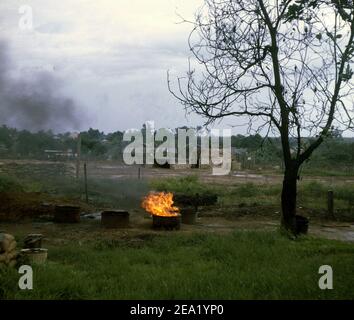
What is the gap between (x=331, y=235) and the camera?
45.9 ft

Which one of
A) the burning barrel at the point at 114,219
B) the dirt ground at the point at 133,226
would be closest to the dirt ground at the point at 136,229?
the dirt ground at the point at 133,226

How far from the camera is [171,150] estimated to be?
48.4 meters

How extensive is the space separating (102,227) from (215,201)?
752 centimetres

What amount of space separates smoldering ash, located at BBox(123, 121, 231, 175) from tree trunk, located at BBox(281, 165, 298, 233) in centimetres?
2227

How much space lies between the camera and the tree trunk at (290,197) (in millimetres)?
11727

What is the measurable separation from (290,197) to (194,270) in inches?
190

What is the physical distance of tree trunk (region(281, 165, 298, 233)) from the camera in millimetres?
11727

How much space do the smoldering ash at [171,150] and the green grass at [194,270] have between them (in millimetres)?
24121

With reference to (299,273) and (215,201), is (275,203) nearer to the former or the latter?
(215,201)

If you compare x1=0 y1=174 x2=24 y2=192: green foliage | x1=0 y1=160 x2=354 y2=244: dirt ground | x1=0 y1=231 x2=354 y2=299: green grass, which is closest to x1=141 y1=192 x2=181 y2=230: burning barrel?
x1=0 y1=160 x2=354 y2=244: dirt ground

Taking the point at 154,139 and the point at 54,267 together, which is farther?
the point at 154,139

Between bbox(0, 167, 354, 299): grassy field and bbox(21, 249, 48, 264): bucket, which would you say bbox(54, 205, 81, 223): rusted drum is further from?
bbox(21, 249, 48, 264): bucket

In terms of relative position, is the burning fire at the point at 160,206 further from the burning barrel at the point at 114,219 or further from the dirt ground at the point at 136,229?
the burning barrel at the point at 114,219
